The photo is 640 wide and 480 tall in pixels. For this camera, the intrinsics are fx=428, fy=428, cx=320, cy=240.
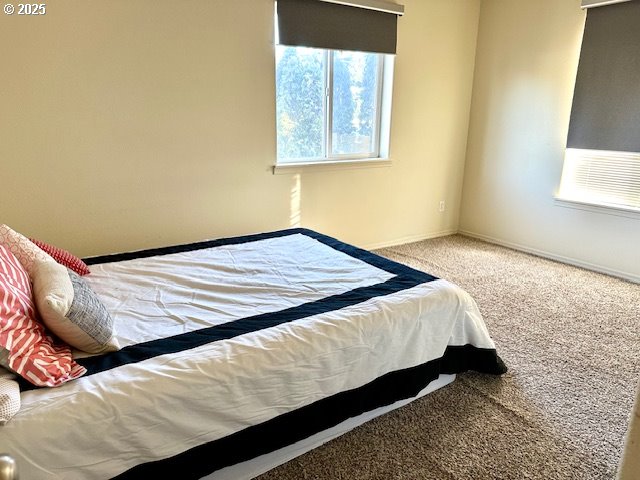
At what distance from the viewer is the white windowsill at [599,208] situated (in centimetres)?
349

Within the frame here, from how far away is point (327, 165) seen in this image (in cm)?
374

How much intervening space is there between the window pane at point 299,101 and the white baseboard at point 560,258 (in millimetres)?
2140

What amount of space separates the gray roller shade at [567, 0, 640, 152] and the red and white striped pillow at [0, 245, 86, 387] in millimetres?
3983

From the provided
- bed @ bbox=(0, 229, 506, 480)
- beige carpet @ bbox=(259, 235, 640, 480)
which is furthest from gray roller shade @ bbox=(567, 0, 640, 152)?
bed @ bbox=(0, 229, 506, 480)

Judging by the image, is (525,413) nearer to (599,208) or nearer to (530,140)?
(599,208)

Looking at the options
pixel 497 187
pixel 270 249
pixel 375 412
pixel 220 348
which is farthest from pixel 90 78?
pixel 497 187

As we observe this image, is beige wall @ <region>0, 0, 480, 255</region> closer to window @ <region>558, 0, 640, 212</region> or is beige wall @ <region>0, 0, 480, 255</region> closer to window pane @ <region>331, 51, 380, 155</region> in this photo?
window pane @ <region>331, 51, 380, 155</region>

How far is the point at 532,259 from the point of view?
4.07 metres

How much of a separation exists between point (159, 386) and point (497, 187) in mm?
4058

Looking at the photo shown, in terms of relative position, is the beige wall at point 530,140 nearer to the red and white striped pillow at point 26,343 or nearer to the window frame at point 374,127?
the window frame at point 374,127

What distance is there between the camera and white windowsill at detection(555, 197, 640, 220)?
3492mm

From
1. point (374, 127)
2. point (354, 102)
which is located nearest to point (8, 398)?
point (354, 102)

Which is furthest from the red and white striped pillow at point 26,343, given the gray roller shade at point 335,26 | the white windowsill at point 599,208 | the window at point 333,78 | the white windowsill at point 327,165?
the white windowsill at point 599,208

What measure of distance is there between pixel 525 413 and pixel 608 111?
2775 mm
